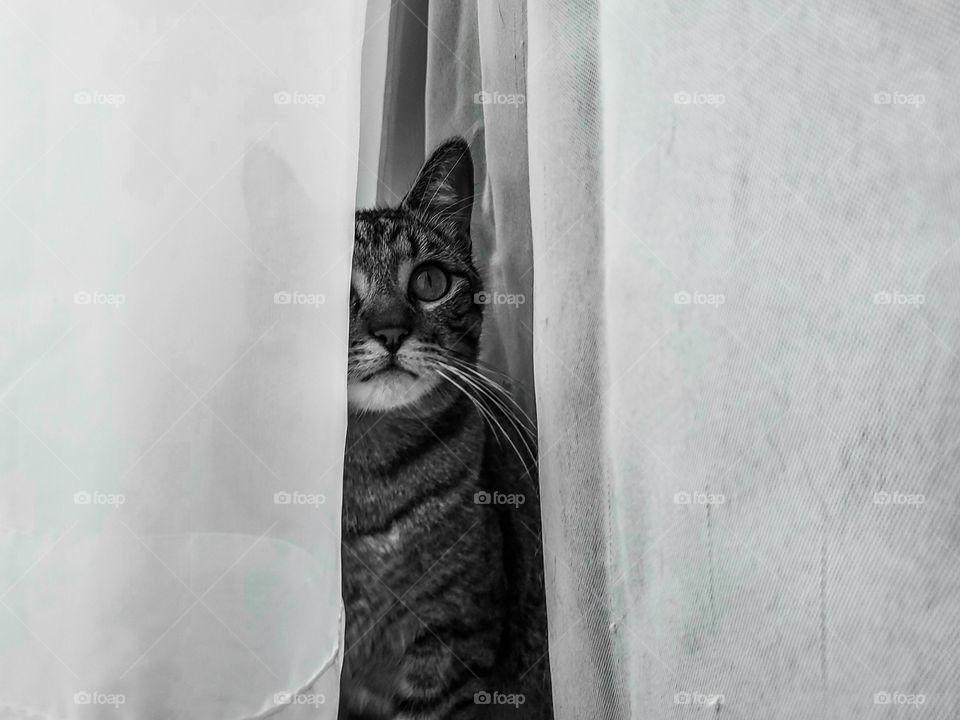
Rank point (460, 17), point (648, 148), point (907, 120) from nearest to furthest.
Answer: point (907, 120) < point (648, 148) < point (460, 17)

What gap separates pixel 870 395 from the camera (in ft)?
1.28

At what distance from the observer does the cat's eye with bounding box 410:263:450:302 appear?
843 mm

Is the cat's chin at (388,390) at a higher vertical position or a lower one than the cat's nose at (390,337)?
lower

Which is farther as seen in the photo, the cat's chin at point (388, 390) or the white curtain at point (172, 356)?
the cat's chin at point (388, 390)

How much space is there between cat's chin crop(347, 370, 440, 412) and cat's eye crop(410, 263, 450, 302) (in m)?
0.10

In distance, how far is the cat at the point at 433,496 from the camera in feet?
2.57

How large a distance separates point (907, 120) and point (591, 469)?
1.04 feet

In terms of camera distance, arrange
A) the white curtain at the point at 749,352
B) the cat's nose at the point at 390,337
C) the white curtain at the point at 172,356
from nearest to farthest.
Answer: the white curtain at the point at 749,352, the white curtain at the point at 172,356, the cat's nose at the point at 390,337

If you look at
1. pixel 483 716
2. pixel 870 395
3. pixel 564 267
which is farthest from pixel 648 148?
pixel 483 716

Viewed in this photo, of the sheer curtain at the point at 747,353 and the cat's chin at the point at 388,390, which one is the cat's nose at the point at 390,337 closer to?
the cat's chin at the point at 388,390

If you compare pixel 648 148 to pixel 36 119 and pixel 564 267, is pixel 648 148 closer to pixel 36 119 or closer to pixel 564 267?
pixel 564 267

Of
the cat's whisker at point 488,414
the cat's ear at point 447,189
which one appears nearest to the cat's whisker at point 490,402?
the cat's whisker at point 488,414

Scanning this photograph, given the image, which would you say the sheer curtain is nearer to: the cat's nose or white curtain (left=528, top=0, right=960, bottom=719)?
white curtain (left=528, top=0, right=960, bottom=719)

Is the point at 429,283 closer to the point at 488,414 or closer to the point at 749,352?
the point at 488,414
